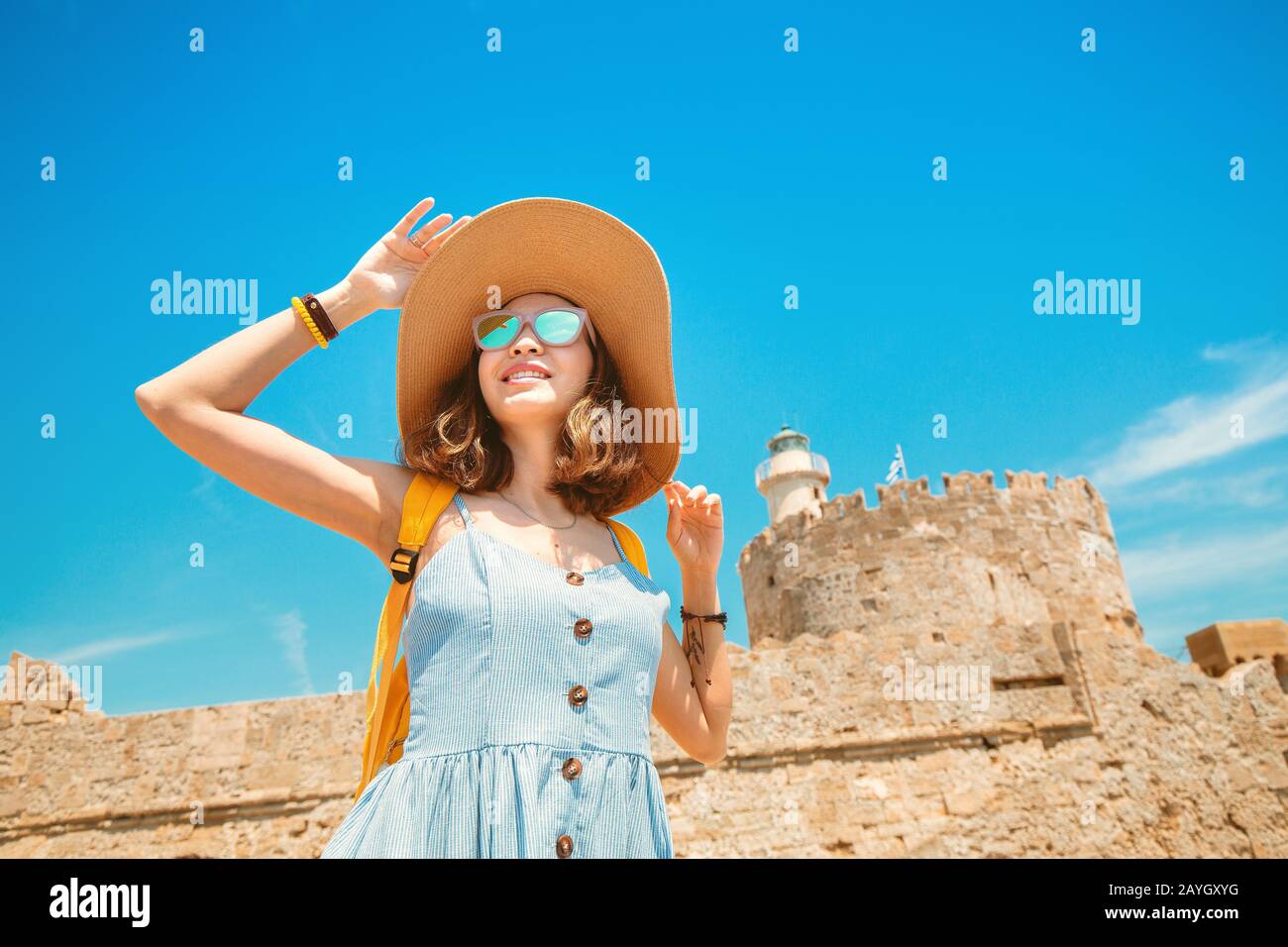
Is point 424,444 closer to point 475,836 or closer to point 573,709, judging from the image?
point 573,709

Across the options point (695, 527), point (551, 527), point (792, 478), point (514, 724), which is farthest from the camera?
point (792, 478)

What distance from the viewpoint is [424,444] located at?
2281 mm

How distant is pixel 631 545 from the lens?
2473mm

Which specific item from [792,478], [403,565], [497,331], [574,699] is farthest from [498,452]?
[792,478]

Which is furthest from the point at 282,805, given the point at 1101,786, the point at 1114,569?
the point at 1114,569

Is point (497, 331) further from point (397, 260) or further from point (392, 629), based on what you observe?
point (392, 629)

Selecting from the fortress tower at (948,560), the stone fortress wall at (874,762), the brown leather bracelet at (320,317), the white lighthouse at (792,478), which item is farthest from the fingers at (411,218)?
the white lighthouse at (792,478)

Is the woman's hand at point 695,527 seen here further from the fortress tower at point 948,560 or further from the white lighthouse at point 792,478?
the white lighthouse at point 792,478

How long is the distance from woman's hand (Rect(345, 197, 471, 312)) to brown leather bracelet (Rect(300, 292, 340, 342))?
143mm

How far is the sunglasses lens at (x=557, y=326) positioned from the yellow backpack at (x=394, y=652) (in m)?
0.54

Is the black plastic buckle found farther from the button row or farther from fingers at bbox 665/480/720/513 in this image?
fingers at bbox 665/480/720/513

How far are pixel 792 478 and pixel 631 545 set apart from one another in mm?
30544

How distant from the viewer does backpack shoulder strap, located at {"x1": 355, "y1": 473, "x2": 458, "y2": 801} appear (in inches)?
79.0
